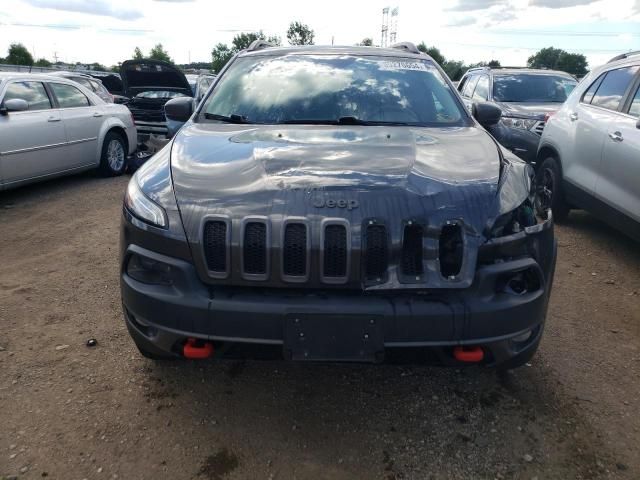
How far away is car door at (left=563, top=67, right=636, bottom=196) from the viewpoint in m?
4.84

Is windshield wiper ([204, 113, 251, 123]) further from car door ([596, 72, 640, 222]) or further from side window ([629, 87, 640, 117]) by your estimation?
side window ([629, 87, 640, 117])

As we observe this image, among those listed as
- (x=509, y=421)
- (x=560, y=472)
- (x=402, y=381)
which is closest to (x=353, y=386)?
(x=402, y=381)

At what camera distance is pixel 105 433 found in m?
2.42

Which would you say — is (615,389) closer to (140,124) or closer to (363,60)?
(363,60)

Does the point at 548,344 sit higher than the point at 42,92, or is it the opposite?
the point at 42,92

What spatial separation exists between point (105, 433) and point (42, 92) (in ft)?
20.3

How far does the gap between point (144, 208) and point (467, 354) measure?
1.53m

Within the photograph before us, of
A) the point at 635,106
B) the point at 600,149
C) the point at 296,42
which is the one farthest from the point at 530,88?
the point at 296,42

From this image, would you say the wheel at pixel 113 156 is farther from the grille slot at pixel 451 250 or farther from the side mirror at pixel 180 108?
the grille slot at pixel 451 250

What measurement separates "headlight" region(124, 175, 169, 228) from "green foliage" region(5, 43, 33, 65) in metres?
71.0

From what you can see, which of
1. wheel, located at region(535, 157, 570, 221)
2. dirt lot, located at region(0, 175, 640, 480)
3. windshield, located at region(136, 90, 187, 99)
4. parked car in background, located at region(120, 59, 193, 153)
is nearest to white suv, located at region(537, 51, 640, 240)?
wheel, located at region(535, 157, 570, 221)

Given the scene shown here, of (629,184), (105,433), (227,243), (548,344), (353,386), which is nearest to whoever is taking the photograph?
(227,243)

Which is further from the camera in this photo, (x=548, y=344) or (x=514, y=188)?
(x=548, y=344)

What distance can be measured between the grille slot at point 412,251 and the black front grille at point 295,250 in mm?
403
